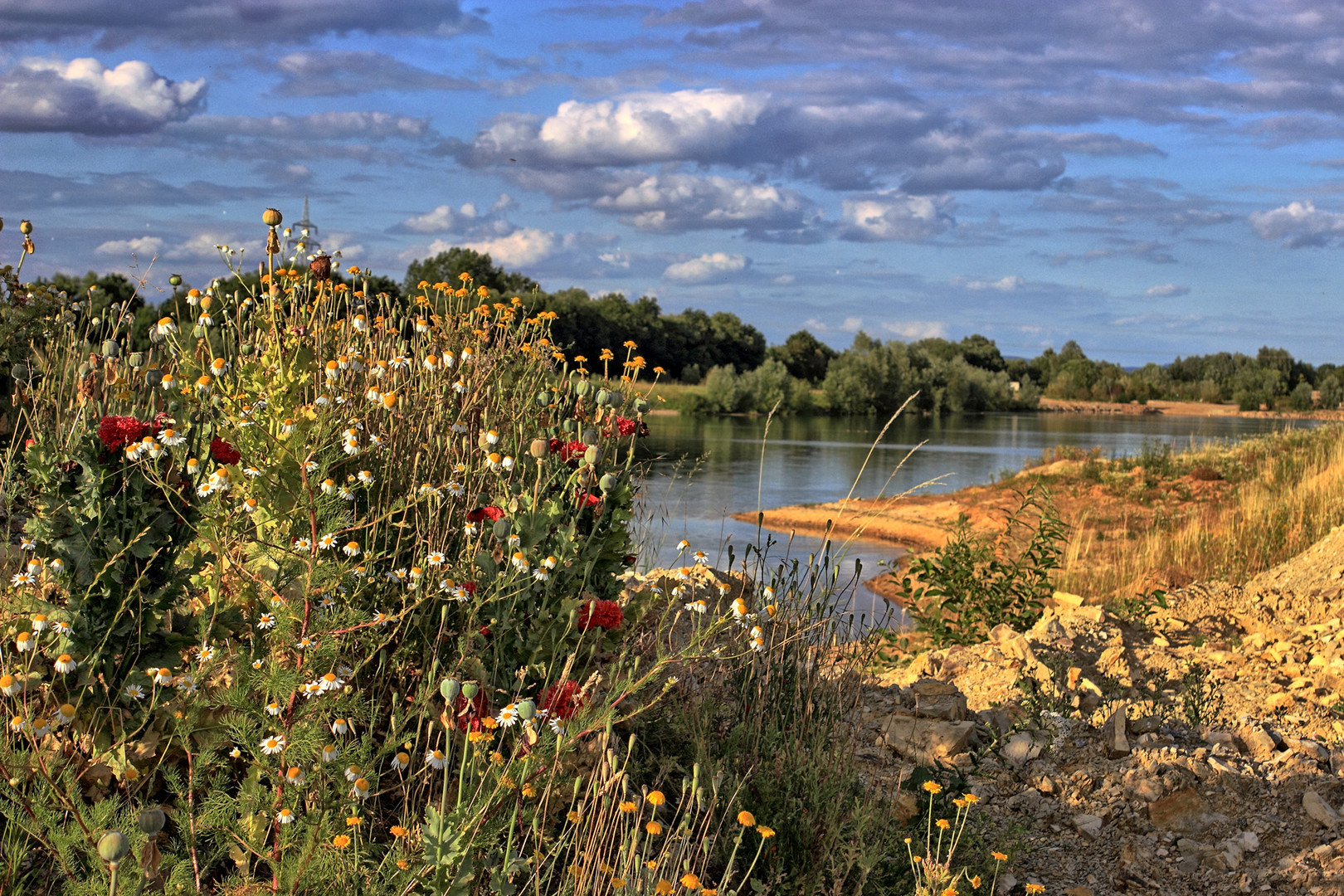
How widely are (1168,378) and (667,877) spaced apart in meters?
87.8

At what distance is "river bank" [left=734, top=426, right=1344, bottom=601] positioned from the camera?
9047 millimetres

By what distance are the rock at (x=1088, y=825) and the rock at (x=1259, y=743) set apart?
1.11 metres

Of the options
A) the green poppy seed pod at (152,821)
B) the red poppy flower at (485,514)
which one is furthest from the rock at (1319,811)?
the green poppy seed pod at (152,821)

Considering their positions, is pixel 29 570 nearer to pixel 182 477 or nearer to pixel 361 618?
Result: pixel 182 477

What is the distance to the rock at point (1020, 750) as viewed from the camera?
151 inches

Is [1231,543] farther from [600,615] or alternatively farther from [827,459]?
[827,459]

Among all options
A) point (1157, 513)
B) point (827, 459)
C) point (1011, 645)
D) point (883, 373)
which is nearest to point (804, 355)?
point (883, 373)

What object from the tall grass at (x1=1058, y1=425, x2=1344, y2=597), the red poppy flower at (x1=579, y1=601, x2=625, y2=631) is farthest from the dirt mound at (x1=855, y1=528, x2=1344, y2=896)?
the tall grass at (x1=1058, y1=425, x2=1344, y2=597)

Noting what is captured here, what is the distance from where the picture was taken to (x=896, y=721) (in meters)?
3.91

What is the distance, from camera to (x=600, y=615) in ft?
8.55

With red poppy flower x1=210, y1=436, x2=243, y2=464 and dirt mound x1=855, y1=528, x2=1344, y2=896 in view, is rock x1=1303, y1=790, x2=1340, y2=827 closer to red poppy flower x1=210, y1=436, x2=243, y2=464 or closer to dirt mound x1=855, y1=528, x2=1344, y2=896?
dirt mound x1=855, y1=528, x2=1344, y2=896

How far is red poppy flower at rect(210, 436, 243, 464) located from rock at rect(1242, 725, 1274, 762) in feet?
13.5

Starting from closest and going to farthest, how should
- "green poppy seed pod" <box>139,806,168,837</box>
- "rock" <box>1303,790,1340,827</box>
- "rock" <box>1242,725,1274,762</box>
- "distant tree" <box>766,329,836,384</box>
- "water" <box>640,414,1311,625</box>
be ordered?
"green poppy seed pod" <box>139,806,168,837</box> < "rock" <box>1303,790,1340,827</box> < "rock" <box>1242,725,1274,762</box> < "water" <box>640,414,1311,625</box> < "distant tree" <box>766,329,836,384</box>

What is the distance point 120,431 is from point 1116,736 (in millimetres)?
3737
